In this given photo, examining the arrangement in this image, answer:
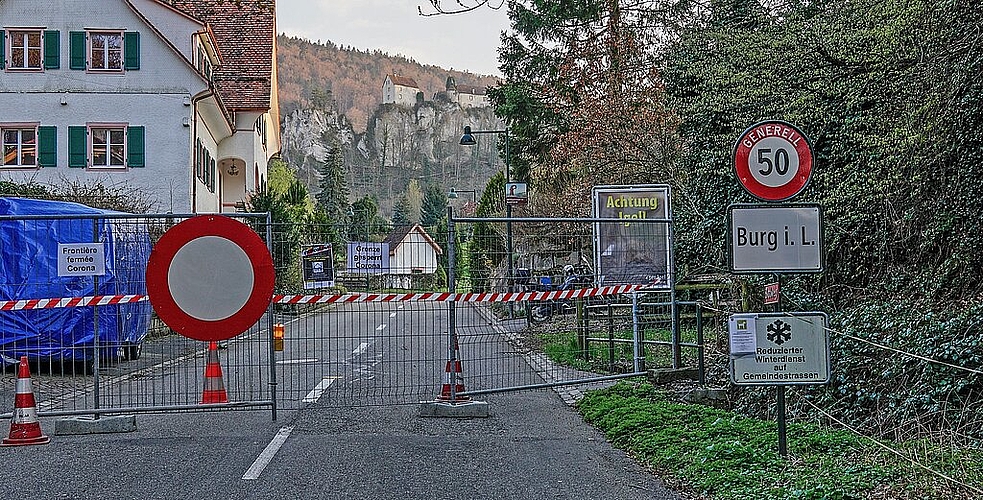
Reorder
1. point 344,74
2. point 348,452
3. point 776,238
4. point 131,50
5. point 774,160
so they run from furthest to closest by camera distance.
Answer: point 344,74 → point 131,50 → point 348,452 → point 774,160 → point 776,238

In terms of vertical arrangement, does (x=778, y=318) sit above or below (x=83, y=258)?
below

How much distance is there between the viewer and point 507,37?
35.2 metres

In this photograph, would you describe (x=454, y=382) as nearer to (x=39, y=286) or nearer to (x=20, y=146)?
(x=39, y=286)

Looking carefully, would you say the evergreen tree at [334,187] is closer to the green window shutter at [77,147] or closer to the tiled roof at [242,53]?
the tiled roof at [242,53]

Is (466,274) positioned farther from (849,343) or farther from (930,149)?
(930,149)

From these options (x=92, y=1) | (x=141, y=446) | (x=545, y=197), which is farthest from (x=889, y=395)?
(x=92, y=1)

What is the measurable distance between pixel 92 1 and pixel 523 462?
29.2 meters

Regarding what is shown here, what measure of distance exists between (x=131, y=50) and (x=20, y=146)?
4.72 meters

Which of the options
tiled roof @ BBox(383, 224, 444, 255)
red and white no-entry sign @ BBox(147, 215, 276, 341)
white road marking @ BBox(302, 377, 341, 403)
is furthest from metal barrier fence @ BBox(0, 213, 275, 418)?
tiled roof @ BBox(383, 224, 444, 255)

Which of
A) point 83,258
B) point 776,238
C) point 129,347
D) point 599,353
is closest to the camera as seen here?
point 776,238

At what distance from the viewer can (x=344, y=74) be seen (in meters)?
139

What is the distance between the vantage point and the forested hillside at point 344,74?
132375 mm

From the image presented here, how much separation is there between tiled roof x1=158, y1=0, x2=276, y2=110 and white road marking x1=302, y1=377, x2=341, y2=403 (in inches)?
1232

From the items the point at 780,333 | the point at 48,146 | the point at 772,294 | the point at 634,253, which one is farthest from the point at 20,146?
the point at 780,333
